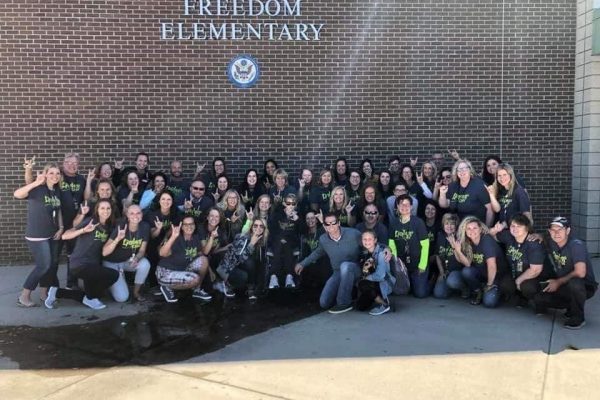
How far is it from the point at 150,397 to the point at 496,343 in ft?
9.67

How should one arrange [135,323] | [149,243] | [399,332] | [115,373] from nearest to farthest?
[115,373]
[399,332]
[135,323]
[149,243]

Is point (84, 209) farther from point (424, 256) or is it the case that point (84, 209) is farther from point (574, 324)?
point (574, 324)

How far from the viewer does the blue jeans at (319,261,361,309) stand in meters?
5.94

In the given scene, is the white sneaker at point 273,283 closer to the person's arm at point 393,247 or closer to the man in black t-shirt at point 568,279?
the person's arm at point 393,247

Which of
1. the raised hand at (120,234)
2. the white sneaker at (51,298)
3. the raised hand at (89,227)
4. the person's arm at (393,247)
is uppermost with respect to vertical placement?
the raised hand at (89,227)

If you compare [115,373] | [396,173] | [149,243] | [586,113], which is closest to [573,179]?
[586,113]

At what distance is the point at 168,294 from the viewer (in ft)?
21.0

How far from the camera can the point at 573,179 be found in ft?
30.5

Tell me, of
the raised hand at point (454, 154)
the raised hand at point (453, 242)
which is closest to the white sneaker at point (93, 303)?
the raised hand at point (453, 242)

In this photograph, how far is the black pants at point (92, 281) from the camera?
612 cm

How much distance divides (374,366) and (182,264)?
116 inches

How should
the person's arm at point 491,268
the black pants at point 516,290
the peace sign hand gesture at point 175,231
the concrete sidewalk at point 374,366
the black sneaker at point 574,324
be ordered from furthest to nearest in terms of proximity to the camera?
the peace sign hand gesture at point 175,231 < the person's arm at point 491,268 < the black pants at point 516,290 < the black sneaker at point 574,324 < the concrete sidewalk at point 374,366

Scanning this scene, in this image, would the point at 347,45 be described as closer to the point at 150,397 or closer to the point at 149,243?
the point at 149,243

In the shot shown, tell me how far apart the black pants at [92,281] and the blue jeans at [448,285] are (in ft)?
12.0
